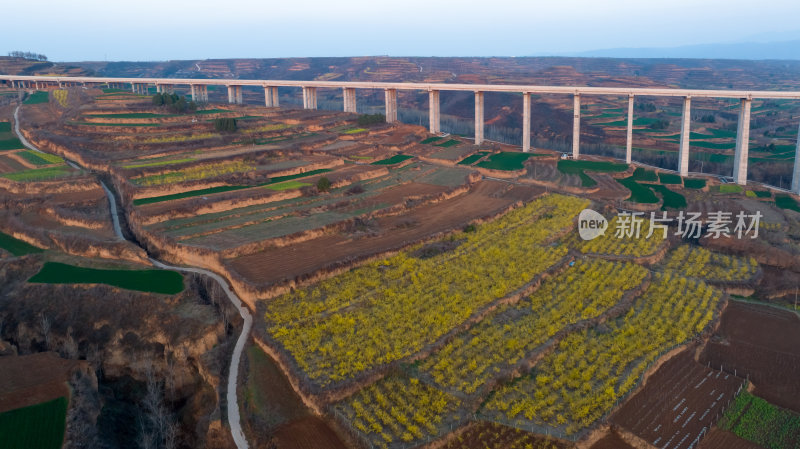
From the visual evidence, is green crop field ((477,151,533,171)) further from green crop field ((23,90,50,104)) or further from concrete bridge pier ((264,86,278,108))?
green crop field ((23,90,50,104))

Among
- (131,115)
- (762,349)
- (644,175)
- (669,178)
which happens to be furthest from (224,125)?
(762,349)

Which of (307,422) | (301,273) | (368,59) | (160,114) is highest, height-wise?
(368,59)

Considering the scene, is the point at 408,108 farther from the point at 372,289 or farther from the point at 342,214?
the point at 372,289

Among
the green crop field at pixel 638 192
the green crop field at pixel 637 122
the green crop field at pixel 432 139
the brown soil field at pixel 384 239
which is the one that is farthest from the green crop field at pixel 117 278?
the green crop field at pixel 637 122

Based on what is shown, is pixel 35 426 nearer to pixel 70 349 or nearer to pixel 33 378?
pixel 33 378

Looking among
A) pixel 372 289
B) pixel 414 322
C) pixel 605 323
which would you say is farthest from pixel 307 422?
pixel 605 323

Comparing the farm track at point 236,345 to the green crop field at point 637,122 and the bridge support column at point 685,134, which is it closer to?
the bridge support column at point 685,134
